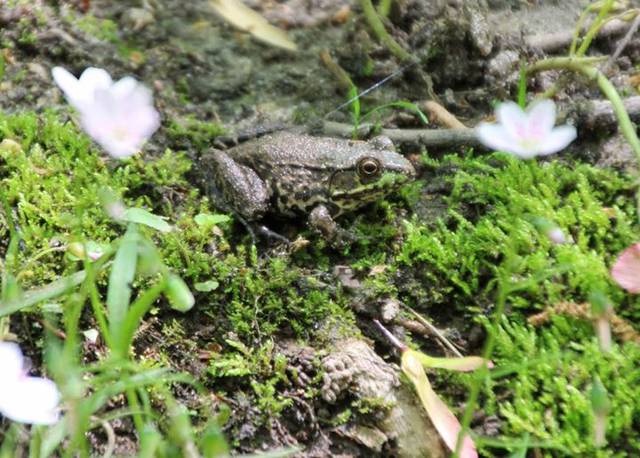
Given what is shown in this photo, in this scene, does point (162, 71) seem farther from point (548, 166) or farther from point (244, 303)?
point (548, 166)

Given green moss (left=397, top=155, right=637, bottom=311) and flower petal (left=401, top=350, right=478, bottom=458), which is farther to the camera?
green moss (left=397, top=155, right=637, bottom=311)

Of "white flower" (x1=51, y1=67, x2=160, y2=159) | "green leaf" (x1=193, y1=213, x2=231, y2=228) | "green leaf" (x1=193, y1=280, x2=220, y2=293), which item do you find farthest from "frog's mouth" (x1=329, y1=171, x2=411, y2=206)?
"white flower" (x1=51, y1=67, x2=160, y2=159)

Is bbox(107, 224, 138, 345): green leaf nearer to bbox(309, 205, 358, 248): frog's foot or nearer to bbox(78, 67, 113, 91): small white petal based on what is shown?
bbox(78, 67, 113, 91): small white petal

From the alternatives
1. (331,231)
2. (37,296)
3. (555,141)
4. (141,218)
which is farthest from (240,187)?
(555,141)

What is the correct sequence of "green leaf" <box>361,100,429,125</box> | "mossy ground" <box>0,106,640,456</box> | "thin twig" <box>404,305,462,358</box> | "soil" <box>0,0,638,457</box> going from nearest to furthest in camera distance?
"mossy ground" <box>0,106,640,456</box>, "thin twig" <box>404,305,462,358</box>, "green leaf" <box>361,100,429,125</box>, "soil" <box>0,0,638,457</box>

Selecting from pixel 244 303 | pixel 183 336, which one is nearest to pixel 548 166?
pixel 244 303
